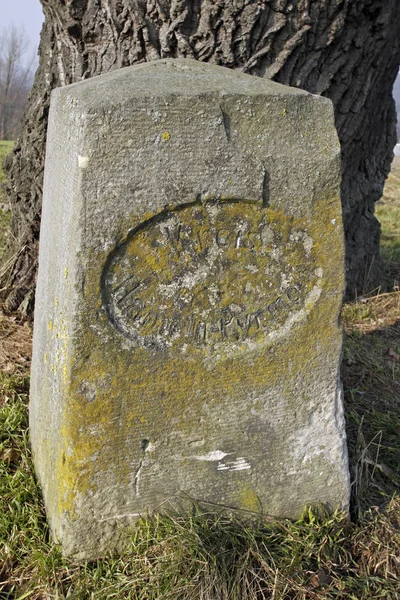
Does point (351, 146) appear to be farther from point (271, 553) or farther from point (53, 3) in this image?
point (271, 553)

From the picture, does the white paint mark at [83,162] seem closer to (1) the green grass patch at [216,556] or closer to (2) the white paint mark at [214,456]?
(2) the white paint mark at [214,456]

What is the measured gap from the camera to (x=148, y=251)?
202cm

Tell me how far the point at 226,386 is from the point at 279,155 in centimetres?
80

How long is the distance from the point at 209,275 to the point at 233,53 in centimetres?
151

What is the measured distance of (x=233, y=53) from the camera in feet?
10.2

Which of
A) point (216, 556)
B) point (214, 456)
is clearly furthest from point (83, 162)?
point (216, 556)

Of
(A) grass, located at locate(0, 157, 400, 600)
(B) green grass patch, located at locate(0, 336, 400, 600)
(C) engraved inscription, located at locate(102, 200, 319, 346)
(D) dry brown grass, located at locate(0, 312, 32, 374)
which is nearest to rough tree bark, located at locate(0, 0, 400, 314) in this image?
(D) dry brown grass, located at locate(0, 312, 32, 374)

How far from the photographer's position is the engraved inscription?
2.02 metres

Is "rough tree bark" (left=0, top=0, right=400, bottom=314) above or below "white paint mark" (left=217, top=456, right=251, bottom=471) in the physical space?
above

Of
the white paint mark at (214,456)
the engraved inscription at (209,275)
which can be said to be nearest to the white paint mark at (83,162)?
the engraved inscription at (209,275)

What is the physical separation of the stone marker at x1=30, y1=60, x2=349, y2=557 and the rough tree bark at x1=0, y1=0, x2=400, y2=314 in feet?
2.88

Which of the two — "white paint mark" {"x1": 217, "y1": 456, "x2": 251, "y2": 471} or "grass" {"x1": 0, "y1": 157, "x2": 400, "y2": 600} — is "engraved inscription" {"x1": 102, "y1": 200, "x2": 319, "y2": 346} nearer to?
"white paint mark" {"x1": 217, "y1": 456, "x2": 251, "y2": 471}

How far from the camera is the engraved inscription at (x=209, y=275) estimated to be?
6.63ft

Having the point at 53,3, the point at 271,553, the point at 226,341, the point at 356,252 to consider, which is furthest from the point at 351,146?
the point at 271,553
